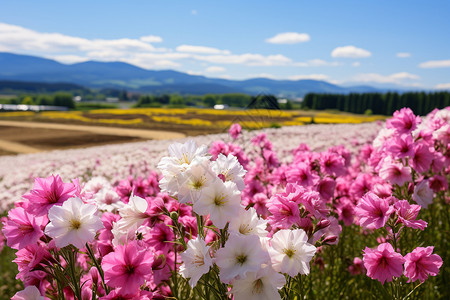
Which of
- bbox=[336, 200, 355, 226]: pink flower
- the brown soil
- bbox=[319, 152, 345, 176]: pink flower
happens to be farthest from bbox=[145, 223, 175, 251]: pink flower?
the brown soil

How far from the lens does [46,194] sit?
1.66 meters

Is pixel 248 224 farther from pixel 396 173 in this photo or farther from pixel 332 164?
pixel 332 164

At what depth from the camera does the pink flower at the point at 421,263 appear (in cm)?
187

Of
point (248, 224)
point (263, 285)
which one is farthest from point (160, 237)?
point (263, 285)

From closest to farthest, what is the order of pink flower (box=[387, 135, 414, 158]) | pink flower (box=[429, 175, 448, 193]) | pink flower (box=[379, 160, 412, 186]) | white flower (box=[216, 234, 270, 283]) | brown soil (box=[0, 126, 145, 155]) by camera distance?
white flower (box=[216, 234, 270, 283]), pink flower (box=[379, 160, 412, 186]), pink flower (box=[387, 135, 414, 158]), pink flower (box=[429, 175, 448, 193]), brown soil (box=[0, 126, 145, 155])

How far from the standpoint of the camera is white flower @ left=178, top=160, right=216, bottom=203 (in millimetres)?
1456

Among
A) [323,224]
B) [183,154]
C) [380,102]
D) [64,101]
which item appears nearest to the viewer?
[183,154]

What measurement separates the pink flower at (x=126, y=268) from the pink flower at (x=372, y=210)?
3.61 feet

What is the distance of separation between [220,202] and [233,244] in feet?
0.55

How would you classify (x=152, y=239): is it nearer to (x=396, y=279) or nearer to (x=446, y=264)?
(x=396, y=279)

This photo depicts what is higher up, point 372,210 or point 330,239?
point 372,210

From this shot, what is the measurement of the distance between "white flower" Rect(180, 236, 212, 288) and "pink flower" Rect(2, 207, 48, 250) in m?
0.69

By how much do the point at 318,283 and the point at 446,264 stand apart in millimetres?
1398

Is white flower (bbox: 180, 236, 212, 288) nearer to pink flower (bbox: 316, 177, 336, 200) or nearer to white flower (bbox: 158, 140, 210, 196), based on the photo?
white flower (bbox: 158, 140, 210, 196)
